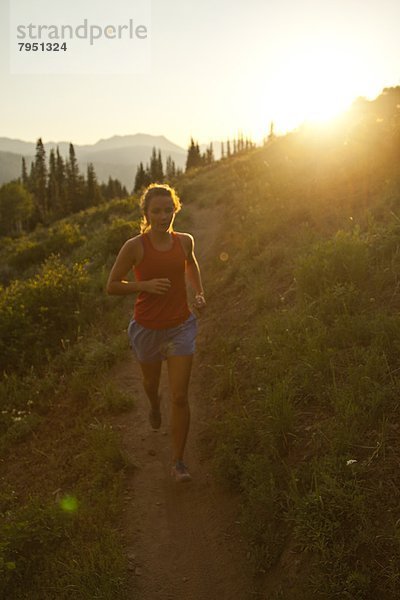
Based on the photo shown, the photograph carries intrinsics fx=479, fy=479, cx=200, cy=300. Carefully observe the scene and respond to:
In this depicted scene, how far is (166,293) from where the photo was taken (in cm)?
475

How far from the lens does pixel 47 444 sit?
6.54 m

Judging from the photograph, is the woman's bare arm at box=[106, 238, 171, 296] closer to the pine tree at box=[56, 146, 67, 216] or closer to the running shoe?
the running shoe

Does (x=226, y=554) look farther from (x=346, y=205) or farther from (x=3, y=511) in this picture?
(x=346, y=205)

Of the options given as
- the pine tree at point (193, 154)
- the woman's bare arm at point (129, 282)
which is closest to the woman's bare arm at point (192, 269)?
the woman's bare arm at point (129, 282)

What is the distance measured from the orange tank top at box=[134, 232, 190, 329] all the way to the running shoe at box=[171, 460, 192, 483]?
4.95 ft

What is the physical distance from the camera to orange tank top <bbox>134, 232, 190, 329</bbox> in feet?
15.2

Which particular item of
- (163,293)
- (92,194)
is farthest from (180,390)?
(92,194)

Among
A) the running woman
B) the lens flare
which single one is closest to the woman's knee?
the running woman

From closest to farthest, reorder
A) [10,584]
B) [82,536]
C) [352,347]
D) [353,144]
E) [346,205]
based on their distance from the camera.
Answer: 1. [10,584]
2. [82,536]
3. [352,347]
4. [346,205]
5. [353,144]

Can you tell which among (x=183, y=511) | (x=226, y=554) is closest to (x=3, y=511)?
(x=183, y=511)

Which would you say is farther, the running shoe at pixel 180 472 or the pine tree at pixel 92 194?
the pine tree at pixel 92 194

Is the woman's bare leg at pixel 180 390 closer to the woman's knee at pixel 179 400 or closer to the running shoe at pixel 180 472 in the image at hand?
the woman's knee at pixel 179 400

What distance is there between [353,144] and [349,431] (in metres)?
9.51

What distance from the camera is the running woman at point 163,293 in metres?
4.63
